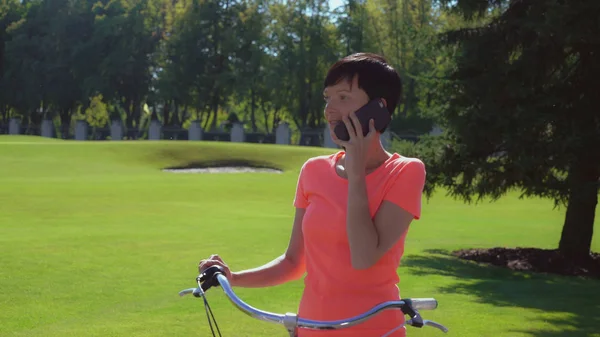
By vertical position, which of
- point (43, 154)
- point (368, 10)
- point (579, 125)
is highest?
point (368, 10)

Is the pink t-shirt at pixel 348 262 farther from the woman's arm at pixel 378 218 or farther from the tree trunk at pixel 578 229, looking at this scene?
the tree trunk at pixel 578 229

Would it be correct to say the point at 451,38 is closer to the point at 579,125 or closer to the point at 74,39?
the point at 579,125

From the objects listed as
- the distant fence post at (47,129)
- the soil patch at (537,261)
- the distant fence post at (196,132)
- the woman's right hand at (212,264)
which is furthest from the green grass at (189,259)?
the distant fence post at (47,129)

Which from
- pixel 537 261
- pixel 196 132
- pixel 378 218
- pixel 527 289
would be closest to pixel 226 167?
pixel 196 132

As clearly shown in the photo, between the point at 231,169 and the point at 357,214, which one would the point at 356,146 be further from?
the point at 231,169

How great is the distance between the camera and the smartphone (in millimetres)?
3020

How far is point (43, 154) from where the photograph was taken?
47.3 m

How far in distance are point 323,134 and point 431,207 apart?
5118 centimetres

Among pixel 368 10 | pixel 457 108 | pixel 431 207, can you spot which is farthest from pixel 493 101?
pixel 368 10

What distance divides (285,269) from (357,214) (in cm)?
66

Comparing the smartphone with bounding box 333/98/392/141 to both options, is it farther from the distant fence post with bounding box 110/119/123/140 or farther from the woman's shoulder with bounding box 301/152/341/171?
the distant fence post with bounding box 110/119/123/140

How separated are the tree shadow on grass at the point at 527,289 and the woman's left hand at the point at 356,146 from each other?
809cm

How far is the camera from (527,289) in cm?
1425

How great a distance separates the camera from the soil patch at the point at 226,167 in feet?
161
